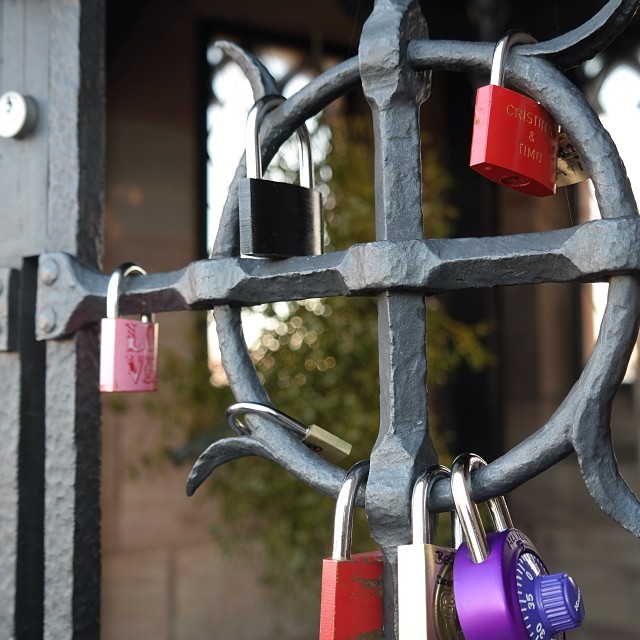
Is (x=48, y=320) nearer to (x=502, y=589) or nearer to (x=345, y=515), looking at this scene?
(x=345, y=515)

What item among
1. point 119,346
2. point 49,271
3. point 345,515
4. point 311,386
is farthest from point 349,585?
point 311,386

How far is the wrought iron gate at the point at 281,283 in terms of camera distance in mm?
568

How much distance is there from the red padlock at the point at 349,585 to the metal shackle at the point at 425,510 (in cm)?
4

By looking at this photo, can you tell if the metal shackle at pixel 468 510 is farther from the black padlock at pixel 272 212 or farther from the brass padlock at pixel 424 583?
the black padlock at pixel 272 212

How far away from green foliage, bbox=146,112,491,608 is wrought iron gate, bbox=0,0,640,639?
133 centimetres

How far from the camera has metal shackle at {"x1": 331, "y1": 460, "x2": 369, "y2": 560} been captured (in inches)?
23.6

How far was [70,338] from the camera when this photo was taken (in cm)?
81

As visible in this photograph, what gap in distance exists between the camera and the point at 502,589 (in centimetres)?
54

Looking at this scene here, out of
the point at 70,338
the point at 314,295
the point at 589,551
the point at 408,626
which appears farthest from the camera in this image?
the point at 589,551

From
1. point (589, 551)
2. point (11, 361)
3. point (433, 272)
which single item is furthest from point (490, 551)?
point (589, 551)

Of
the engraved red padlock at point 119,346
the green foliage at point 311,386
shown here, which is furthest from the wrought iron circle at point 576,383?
the green foliage at point 311,386

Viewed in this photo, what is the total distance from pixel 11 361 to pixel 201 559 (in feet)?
6.19

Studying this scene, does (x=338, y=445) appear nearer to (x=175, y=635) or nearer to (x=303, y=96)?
(x=303, y=96)

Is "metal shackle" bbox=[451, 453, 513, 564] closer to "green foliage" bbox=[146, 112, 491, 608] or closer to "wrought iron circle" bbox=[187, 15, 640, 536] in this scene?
"wrought iron circle" bbox=[187, 15, 640, 536]
